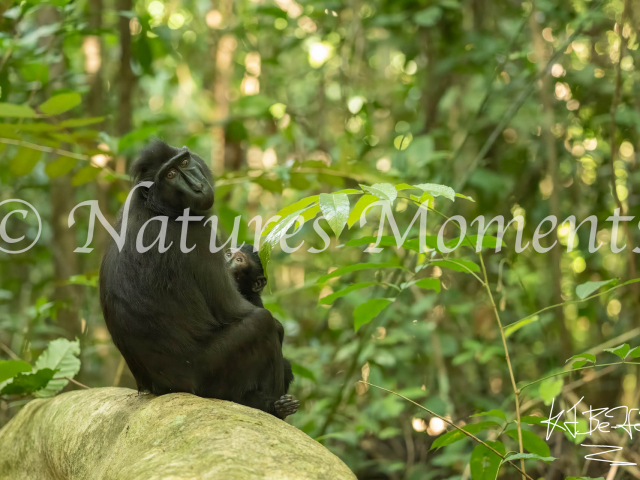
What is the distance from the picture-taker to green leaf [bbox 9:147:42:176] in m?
4.46

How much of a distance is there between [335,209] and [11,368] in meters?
2.72

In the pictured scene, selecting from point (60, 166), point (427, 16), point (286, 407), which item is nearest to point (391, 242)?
point (286, 407)

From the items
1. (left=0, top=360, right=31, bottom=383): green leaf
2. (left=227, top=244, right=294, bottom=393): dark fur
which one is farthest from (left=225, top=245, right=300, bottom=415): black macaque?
(left=0, top=360, right=31, bottom=383): green leaf

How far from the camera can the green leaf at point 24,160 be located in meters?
4.46

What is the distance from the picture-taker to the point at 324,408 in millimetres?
5824

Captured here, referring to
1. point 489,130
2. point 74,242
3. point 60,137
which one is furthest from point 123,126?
point 489,130

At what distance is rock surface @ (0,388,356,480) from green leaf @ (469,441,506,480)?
0.94 m

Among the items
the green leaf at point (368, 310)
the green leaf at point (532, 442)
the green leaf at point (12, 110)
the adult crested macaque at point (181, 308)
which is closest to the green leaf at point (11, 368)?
the adult crested macaque at point (181, 308)

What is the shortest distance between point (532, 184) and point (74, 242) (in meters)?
4.91

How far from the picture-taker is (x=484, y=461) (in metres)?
3.14

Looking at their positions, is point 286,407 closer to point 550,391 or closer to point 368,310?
point 368,310

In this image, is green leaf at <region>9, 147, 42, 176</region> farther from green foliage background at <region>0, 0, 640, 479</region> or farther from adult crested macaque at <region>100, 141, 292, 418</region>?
adult crested macaque at <region>100, 141, 292, 418</region>

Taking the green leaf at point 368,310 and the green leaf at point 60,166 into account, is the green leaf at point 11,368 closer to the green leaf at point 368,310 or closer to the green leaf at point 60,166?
the green leaf at point 60,166
